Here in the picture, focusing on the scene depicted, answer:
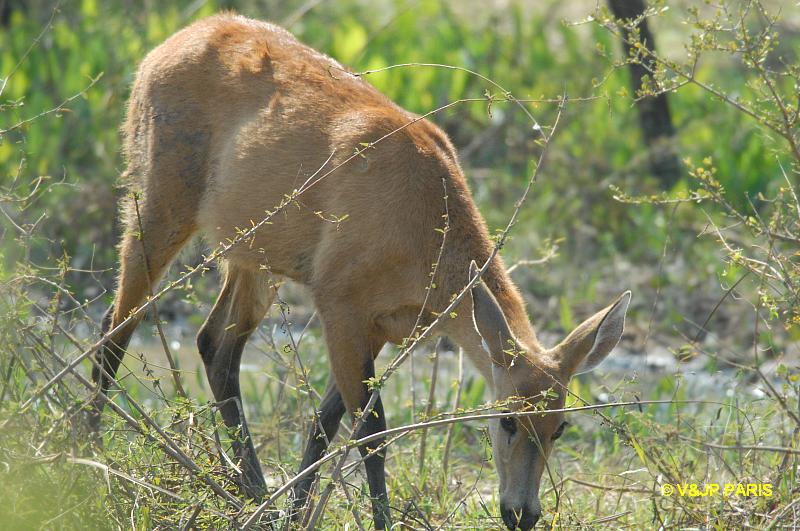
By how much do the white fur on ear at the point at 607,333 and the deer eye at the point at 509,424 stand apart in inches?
16.4

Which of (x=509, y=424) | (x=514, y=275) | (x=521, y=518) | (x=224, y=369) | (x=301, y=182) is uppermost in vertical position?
(x=301, y=182)

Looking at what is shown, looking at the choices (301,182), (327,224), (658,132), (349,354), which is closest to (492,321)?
(349,354)

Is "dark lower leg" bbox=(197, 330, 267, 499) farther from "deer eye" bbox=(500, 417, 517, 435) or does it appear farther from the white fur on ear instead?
the white fur on ear

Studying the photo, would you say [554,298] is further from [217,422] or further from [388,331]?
[217,422]

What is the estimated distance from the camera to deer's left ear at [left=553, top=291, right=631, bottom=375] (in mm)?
5023

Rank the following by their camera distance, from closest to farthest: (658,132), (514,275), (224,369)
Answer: (224,369)
(514,275)
(658,132)

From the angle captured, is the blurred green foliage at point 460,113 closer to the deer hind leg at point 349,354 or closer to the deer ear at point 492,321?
the deer hind leg at point 349,354

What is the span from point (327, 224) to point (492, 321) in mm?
1021

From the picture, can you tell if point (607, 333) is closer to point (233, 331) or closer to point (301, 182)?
point (301, 182)

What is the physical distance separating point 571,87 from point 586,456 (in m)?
5.51

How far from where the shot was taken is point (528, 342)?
5.24 m

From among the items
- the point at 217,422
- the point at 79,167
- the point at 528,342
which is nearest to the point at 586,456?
the point at 528,342

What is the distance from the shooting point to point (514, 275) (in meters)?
9.34

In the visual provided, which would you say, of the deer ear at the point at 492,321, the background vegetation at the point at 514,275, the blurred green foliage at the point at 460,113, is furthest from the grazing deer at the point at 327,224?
the blurred green foliage at the point at 460,113
